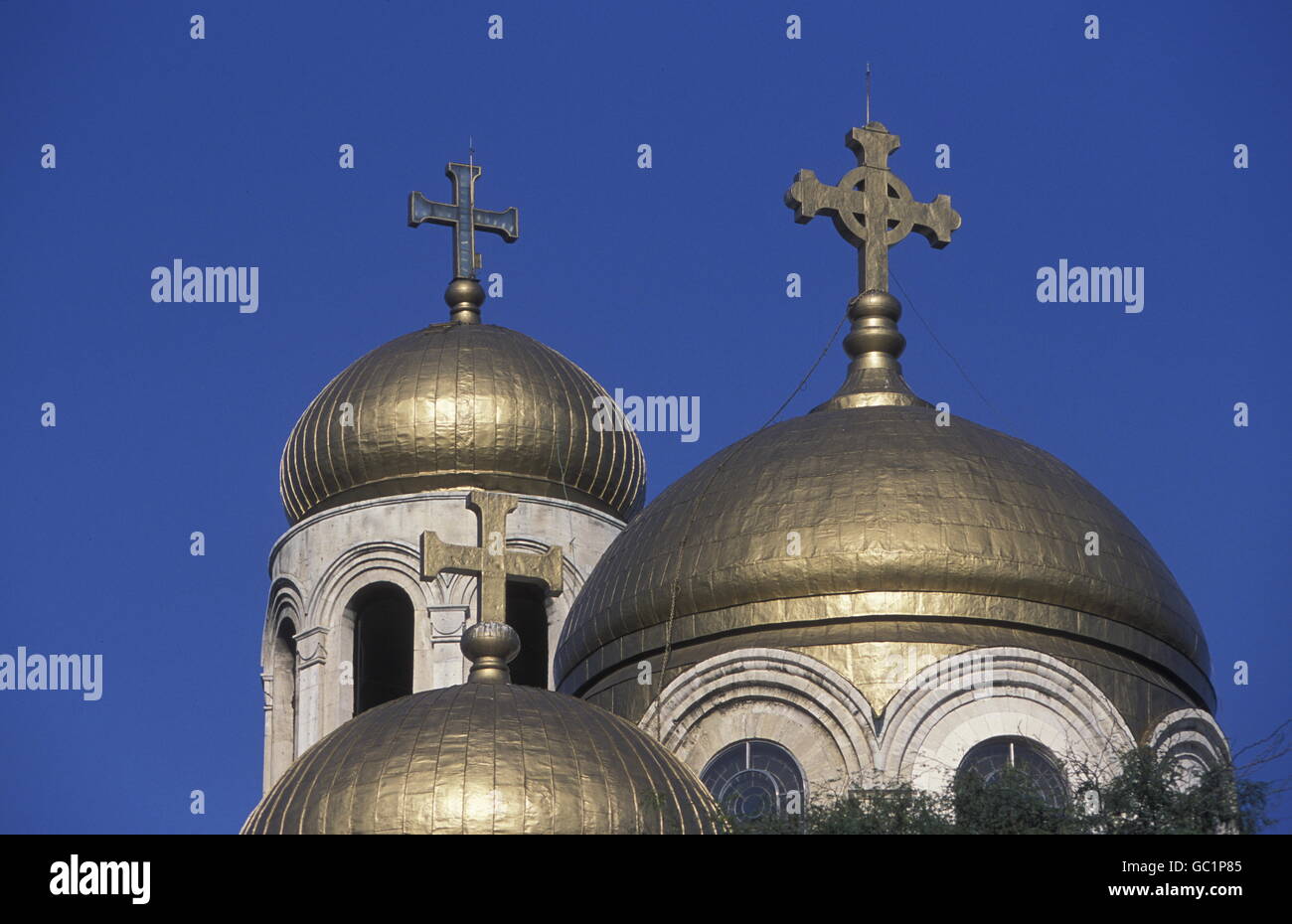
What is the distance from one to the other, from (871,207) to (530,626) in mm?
6970

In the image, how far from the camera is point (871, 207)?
3506 cm

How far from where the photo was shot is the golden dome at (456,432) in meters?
39.2

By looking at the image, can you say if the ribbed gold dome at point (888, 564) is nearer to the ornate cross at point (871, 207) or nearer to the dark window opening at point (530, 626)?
the ornate cross at point (871, 207)

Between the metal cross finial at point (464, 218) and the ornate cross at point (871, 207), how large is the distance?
8.05 meters

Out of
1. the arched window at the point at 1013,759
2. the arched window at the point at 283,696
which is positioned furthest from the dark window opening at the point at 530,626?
the arched window at the point at 1013,759

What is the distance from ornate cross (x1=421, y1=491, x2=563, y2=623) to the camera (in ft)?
93.7

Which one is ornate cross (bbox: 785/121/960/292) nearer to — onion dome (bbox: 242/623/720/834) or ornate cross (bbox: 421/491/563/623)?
ornate cross (bbox: 421/491/563/623)

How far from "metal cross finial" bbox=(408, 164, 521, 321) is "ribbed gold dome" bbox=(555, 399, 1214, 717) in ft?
33.1

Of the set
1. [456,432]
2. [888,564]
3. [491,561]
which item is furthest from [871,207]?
[491,561]

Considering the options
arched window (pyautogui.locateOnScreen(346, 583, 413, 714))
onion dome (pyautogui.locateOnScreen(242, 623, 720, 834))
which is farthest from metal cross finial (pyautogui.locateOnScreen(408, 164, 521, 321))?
onion dome (pyautogui.locateOnScreen(242, 623, 720, 834))

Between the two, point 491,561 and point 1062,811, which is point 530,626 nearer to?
point 491,561

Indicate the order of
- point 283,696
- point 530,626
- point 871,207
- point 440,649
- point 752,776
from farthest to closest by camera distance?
point 283,696 < point 530,626 < point 440,649 < point 871,207 < point 752,776
